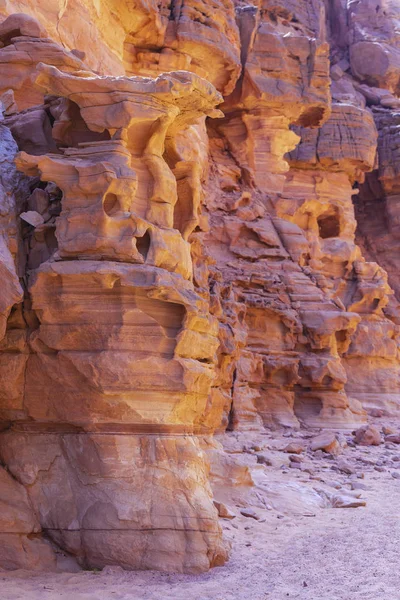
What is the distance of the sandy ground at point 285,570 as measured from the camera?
5500mm

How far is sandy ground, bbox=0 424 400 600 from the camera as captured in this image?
5.50 m

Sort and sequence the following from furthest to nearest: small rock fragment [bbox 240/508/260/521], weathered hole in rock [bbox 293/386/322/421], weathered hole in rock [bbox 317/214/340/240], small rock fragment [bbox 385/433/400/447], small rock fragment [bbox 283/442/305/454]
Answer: weathered hole in rock [bbox 317/214/340/240] < weathered hole in rock [bbox 293/386/322/421] < small rock fragment [bbox 385/433/400/447] < small rock fragment [bbox 283/442/305/454] < small rock fragment [bbox 240/508/260/521]

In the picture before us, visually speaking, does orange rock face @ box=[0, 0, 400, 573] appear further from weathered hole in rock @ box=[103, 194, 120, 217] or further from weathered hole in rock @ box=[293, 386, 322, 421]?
weathered hole in rock @ box=[293, 386, 322, 421]

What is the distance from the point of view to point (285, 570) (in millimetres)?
6324

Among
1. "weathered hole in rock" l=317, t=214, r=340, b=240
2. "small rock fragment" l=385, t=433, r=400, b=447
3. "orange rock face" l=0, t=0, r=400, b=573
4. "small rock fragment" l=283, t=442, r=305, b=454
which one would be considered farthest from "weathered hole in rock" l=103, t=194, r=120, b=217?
"weathered hole in rock" l=317, t=214, r=340, b=240

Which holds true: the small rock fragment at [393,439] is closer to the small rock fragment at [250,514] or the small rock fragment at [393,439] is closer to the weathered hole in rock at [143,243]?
the small rock fragment at [250,514]

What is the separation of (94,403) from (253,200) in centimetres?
1371

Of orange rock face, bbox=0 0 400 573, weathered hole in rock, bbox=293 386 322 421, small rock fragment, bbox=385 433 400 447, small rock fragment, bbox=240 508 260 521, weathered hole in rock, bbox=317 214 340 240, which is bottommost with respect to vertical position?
small rock fragment, bbox=385 433 400 447

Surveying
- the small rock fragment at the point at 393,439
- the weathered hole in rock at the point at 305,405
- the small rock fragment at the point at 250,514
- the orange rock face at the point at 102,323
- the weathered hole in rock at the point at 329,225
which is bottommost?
the small rock fragment at the point at 393,439

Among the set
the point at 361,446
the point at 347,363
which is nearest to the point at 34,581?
the point at 361,446

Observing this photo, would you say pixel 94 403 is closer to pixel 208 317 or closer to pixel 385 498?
pixel 208 317

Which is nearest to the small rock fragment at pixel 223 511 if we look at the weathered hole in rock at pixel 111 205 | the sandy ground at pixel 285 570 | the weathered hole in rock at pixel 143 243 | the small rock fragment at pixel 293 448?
the sandy ground at pixel 285 570

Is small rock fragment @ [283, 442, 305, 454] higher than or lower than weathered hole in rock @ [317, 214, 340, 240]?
lower

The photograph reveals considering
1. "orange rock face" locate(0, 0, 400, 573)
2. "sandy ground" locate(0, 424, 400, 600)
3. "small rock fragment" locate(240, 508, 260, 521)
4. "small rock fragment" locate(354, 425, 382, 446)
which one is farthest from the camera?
"small rock fragment" locate(354, 425, 382, 446)
